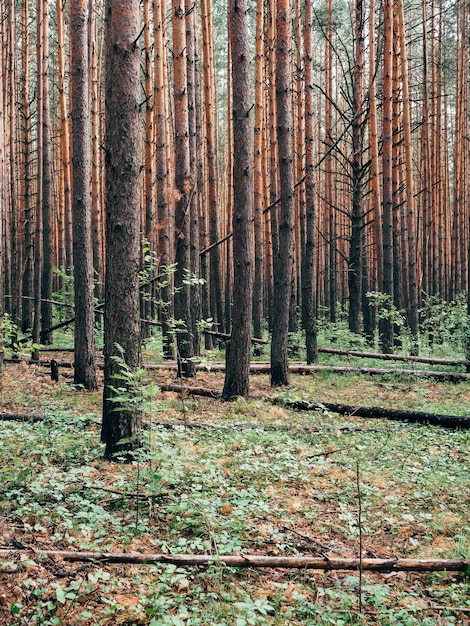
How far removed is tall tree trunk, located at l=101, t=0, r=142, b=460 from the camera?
4.84m

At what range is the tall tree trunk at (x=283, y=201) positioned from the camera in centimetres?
891

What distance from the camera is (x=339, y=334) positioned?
543 inches

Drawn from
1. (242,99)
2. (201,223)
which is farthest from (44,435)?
(201,223)

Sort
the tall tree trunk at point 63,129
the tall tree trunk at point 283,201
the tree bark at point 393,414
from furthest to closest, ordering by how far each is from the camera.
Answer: the tall tree trunk at point 63,129
the tall tree trunk at point 283,201
the tree bark at point 393,414

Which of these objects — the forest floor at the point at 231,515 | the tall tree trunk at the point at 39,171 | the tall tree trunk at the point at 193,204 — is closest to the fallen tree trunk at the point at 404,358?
the tall tree trunk at the point at 193,204

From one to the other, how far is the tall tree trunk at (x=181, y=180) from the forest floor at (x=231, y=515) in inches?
103

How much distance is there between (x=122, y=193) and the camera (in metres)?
4.85

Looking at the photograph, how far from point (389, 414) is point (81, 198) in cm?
547

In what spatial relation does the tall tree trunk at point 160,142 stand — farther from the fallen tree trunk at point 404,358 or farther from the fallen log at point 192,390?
the fallen tree trunk at point 404,358

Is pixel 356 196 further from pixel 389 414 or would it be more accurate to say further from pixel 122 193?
pixel 122 193

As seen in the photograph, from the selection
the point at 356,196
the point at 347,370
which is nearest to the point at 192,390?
the point at 347,370

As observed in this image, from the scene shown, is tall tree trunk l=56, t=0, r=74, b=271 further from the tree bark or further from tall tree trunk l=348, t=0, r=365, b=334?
the tree bark

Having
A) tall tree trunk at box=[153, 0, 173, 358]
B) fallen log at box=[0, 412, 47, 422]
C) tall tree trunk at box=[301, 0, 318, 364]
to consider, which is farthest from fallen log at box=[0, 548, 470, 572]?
tall tree trunk at box=[301, 0, 318, 364]

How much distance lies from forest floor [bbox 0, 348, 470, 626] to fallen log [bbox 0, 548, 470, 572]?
0.05 metres
